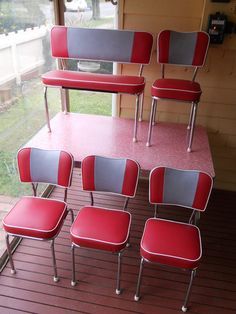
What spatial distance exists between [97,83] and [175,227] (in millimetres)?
1162

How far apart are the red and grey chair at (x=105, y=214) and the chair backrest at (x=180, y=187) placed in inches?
5.5

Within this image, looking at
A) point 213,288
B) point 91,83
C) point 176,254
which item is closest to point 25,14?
point 91,83

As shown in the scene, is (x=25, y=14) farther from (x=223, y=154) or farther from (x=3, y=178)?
(x=223, y=154)

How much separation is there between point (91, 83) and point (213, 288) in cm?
168

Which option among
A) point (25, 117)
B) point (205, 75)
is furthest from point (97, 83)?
point (205, 75)

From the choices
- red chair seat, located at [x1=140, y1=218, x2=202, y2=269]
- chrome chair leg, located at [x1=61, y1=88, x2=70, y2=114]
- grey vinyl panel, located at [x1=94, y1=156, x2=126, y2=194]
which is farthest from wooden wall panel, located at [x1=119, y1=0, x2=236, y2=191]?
red chair seat, located at [x1=140, y1=218, x2=202, y2=269]

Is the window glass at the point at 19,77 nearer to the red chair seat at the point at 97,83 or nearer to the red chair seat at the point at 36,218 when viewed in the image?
the red chair seat at the point at 97,83

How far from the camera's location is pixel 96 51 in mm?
2445

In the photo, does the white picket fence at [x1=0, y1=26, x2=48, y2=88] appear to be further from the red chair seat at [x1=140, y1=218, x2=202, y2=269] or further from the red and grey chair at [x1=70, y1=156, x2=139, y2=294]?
the red chair seat at [x1=140, y1=218, x2=202, y2=269]

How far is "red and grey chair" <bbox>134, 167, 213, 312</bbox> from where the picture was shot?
5.64 ft

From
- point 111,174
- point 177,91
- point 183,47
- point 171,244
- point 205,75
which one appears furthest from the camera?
point 205,75

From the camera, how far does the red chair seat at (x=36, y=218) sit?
1.83 meters

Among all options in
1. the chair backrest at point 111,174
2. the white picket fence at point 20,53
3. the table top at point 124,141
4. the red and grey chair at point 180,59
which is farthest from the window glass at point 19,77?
the red and grey chair at point 180,59

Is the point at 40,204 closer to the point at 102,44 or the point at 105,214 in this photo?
the point at 105,214
